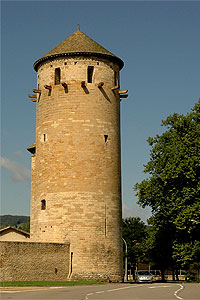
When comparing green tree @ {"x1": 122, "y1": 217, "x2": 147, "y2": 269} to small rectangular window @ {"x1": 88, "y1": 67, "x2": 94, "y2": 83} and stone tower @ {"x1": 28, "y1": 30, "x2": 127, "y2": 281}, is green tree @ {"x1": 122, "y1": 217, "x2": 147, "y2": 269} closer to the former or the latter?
stone tower @ {"x1": 28, "y1": 30, "x2": 127, "y2": 281}

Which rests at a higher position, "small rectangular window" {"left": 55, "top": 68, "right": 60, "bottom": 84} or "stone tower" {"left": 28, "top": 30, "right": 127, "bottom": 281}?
"small rectangular window" {"left": 55, "top": 68, "right": 60, "bottom": 84}

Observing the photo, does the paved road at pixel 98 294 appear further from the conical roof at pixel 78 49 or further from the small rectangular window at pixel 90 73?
the conical roof at pixel 78 49

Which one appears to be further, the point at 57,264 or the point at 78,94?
the point at 78,94

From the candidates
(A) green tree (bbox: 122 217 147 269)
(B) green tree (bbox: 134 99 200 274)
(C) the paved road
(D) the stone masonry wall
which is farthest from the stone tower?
(A) green tree (bbox: 122 217 147 269)

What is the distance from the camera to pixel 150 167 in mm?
37750

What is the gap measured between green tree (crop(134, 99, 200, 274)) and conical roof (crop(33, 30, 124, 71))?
22.1 ft

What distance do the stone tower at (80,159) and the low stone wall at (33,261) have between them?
85 cm

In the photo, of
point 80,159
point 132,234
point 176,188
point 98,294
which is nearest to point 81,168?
point 80,159

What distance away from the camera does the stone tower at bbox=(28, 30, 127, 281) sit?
33.4 meters

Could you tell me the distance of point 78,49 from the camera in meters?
35.6

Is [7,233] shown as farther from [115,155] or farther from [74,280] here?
[115,155]

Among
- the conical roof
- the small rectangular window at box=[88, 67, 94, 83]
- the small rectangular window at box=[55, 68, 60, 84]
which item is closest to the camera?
the conical roof

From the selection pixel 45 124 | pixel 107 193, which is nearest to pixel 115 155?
pixel 107 193

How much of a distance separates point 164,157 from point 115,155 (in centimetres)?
356
